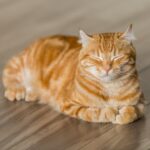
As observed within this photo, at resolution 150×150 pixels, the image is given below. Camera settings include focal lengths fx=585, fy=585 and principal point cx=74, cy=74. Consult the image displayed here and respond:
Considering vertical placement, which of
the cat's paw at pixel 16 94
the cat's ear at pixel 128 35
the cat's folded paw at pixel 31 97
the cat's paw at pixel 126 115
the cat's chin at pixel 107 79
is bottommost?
the cat's paw at pixel 126 115

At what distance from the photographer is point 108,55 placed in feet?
8.56

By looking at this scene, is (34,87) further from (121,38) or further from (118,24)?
(118,24)

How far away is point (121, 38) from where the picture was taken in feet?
8.71

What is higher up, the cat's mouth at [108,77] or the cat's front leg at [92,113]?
the cat's mouth at [108,77]

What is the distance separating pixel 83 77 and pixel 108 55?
0.18m

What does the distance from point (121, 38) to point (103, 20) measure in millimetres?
1303

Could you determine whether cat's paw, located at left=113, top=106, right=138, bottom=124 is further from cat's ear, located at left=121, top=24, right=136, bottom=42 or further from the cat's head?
cat's ear, located at left=121, top=24, right=136, bottom=42

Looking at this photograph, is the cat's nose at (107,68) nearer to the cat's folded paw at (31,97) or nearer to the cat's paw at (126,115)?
the cat's paw at (126,115)

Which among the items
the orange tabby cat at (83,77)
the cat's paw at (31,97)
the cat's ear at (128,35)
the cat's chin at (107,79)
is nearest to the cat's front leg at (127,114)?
the orange tabby cat at (83,77)

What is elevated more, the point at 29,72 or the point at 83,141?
the point at 29,72

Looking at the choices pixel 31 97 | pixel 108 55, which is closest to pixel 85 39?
pixel 108 55

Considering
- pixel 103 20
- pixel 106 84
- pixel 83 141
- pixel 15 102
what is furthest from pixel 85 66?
pixel 103 20

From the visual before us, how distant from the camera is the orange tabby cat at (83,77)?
2.63 metres

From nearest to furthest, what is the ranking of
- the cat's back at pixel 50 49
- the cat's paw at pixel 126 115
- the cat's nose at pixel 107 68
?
1. the cat's nose at pixel 107 68
2. the cat's paw at pixel 126 115
3. the cat's back at pixel 50 49
